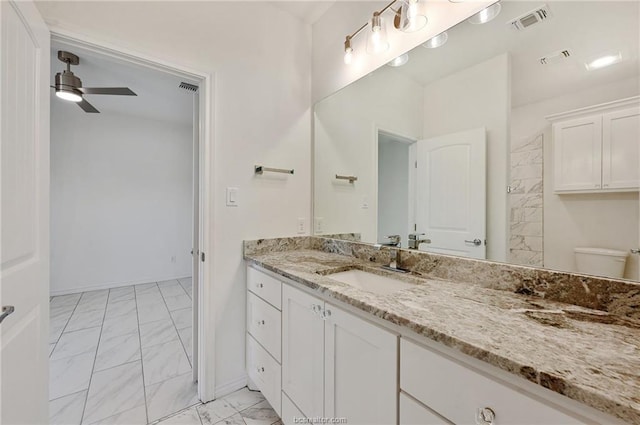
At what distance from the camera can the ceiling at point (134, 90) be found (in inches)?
98.0

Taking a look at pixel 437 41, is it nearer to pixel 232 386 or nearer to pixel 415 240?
pixel 415 240

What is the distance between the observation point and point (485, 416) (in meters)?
0.60

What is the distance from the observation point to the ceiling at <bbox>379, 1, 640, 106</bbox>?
0.84 meters

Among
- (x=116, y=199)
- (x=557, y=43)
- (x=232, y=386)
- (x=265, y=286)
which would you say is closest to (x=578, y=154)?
(x=557, y=43)

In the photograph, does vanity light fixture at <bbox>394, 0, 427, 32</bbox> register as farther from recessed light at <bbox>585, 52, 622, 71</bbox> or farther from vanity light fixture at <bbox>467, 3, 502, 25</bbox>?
recessed light at <bbox>585, 52, 622, 71</bbox>

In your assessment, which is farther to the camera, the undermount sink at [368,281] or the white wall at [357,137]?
the white wall at [357,137]

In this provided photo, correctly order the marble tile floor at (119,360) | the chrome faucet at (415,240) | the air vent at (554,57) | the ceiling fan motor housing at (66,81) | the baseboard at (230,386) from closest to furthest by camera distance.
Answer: the air vent at (554,57) → the chrome faucet at (415,240) → the marble tile floor at (119,360) → the baseboard at (230,386) → the ceiling fan motor housing at (66,81)

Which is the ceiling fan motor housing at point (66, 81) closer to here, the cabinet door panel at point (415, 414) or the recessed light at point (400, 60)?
the recessed light at point (400, 60)

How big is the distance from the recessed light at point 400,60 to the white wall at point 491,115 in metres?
0.28


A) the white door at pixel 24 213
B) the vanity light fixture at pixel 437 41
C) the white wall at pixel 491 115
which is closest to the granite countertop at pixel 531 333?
the white wall at pixel 491 115

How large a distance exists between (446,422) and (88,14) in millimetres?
2200

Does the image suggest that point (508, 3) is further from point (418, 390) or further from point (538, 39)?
point (418, 390)

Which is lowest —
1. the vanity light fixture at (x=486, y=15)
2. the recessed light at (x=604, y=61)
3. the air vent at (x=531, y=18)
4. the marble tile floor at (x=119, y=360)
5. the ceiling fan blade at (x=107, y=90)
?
the marble tile floor at (x=119, y=360)

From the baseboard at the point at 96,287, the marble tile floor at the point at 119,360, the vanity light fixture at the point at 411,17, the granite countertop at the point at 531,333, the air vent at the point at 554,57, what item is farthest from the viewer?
the baseboard at the point at 96,287
